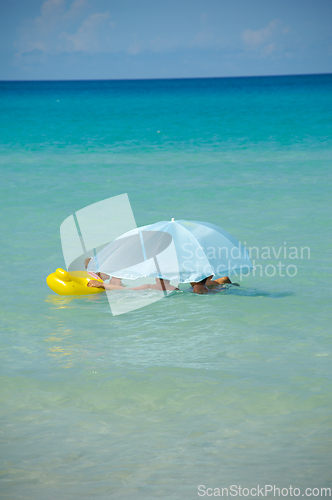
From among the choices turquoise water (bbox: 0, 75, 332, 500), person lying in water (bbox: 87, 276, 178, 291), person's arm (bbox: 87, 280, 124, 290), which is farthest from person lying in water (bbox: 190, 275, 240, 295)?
person's arm (bbox: 87, 280, 124, 290)

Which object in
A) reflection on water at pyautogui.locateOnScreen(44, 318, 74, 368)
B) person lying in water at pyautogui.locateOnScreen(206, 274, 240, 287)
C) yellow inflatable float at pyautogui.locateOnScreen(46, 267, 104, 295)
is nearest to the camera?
reflection on water at pyautogui.locateOnScreen(44, 318, 74, 368)

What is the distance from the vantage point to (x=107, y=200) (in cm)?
1378

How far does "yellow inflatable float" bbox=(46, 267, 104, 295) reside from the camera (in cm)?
679

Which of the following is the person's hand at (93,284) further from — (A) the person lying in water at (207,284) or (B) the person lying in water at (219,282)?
(B) the person lying in water at (219,282)

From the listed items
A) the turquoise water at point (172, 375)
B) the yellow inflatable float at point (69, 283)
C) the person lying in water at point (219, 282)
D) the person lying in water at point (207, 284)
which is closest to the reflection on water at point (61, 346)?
the turquoise water at point (172, 375)

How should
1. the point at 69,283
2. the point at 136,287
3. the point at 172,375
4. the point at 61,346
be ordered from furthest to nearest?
1. the point at 136,287
2. the point at 69,283
3. the point at 61,346
4. the point at 172,375

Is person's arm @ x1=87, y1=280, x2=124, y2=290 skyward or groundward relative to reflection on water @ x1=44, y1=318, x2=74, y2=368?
skyward

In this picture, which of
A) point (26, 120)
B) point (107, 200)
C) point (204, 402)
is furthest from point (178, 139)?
point (204, 402)

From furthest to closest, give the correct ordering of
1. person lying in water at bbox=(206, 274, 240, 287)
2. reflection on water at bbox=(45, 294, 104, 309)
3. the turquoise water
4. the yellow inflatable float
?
person lying in water at bbox=(206, 274, 240, 287), the yellow inflatable float, reflection on water at bbox=(45, 294, 104, 309), the turquoise water

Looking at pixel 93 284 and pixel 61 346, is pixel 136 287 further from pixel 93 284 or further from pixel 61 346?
pixel 61 346

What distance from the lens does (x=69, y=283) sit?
6.80 metres

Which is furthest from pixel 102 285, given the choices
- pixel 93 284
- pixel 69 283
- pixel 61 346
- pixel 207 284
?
pixel 61 346

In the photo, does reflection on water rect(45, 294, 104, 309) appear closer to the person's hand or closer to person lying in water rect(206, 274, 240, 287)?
the person's hand

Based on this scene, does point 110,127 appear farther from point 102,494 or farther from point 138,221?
point 102,494
